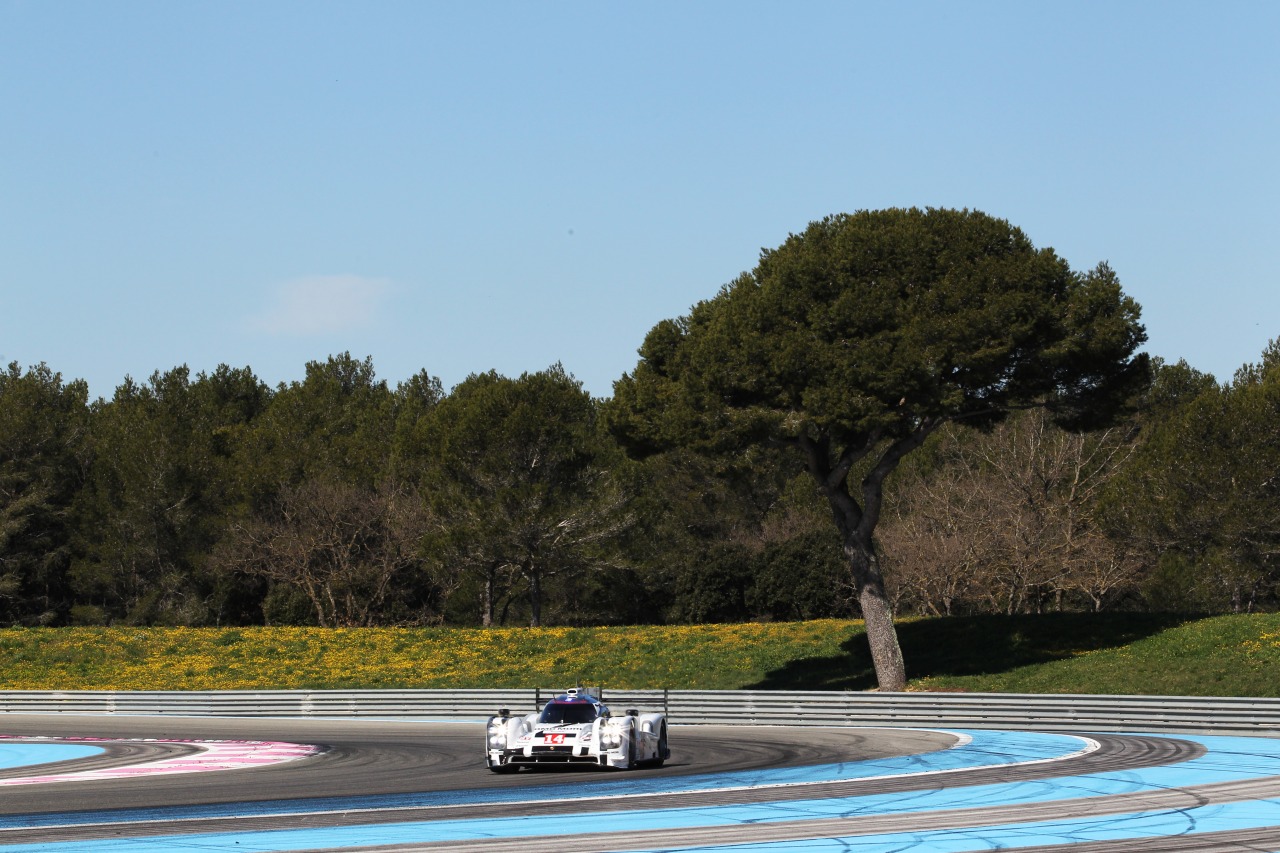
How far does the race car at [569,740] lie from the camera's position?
1892 cm

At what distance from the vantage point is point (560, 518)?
195ft

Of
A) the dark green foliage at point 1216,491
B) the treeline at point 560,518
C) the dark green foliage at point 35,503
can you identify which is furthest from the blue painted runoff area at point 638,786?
the dark green foliage at point 35,503

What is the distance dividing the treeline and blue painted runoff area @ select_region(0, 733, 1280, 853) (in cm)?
3259

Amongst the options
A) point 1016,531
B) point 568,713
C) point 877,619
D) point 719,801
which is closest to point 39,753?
point 568,713

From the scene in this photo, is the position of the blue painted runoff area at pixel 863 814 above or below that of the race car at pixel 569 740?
below

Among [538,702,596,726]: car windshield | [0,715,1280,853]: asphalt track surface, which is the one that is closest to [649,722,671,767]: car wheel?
[0,715,1280,853]: asphalt track surface

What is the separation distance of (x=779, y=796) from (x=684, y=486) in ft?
195

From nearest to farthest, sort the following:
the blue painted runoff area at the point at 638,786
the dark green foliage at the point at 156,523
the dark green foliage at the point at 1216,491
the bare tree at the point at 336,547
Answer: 1. the blue painted runoff area at the point at 638,786
2. the dark green foliage at the point at 1216,491
3. the bare tree at the point at 336,547
4. the dark green foliage at the point at 156,523

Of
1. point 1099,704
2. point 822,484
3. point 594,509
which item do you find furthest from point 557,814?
point 594,509

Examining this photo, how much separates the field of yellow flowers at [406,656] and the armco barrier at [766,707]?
533 centimetres

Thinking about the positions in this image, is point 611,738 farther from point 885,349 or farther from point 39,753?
point 885,349

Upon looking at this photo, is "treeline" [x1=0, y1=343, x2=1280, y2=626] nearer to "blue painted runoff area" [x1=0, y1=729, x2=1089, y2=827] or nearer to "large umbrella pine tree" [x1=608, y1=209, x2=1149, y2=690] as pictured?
"large umbrella pine tree" [x1=608, y1=209, x2=1149, y2=690]

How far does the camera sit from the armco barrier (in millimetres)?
24984

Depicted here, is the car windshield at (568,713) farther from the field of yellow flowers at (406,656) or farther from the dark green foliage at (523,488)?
the dark green foliage at (523,488)
